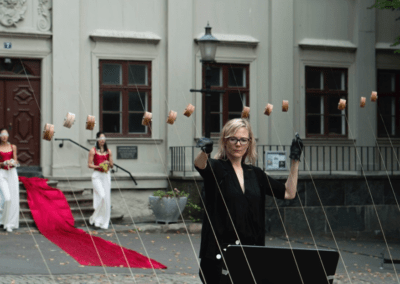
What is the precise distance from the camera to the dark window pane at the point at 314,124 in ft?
62.9

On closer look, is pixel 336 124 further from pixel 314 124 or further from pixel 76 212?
pixel 76 212

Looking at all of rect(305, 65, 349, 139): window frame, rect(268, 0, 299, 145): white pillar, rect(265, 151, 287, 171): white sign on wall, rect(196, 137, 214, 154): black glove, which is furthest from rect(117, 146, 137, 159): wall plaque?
rect(196, 137, 214, 154): black glove

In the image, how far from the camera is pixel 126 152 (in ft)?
57.7

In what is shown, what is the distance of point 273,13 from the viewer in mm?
18547

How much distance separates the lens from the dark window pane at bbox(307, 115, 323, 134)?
19.2 m

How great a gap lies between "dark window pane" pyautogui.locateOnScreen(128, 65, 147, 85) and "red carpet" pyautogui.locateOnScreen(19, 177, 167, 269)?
141 inches

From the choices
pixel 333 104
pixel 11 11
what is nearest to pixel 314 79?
pixel 333 104

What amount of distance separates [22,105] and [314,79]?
7.67 meters

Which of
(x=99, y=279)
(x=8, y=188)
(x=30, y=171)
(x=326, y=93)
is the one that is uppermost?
(x=326, y=93)

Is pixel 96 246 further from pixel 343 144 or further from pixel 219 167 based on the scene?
pixel 343 144

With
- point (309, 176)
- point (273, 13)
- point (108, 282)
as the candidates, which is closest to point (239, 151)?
point (108, 282)

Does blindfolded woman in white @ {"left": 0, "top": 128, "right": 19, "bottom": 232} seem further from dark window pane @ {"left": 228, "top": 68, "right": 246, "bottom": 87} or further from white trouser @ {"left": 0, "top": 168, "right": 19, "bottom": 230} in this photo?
dark window pane @ {"left": 228, "top": 68, "right": 246, "bottom": 87}

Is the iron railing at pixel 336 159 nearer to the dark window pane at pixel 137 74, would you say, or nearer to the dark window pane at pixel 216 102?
the dark window pane at pixel 216 102

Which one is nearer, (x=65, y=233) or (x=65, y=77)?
(x=65, y=233)
